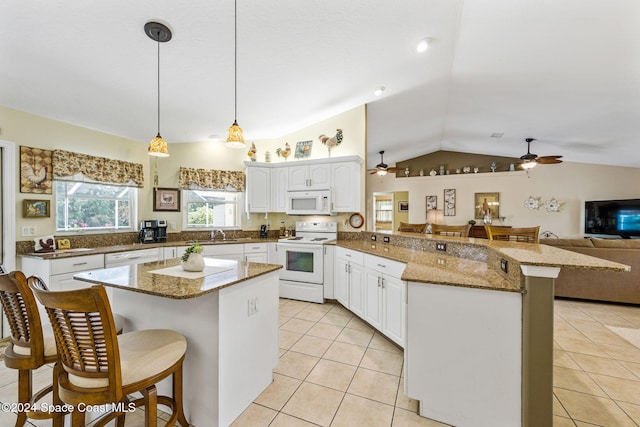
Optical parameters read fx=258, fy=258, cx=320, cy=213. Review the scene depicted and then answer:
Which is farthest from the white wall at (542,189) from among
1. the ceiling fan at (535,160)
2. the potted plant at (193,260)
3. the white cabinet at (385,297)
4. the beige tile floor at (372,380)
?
the potted plant at (193,260)

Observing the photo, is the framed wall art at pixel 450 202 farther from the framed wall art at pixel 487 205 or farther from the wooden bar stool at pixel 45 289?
the wooden bar stool at pixel 45 289

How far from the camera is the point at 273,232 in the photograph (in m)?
4.76

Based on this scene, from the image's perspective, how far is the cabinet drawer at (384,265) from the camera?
2361 mm

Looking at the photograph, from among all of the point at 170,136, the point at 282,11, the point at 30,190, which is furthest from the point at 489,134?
the point at 30,190

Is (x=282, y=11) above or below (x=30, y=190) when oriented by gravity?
above

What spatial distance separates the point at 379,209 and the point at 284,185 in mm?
5568

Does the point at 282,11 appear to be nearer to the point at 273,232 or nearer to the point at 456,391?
the point at 456,391

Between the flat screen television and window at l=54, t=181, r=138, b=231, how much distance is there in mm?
9467

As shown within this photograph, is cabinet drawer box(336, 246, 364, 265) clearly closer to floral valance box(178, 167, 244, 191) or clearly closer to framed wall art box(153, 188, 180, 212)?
floral valance box(178, 167, 244, 191)

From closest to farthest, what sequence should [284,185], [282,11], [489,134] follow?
1. [282,11]
2. [284,185]
3. [489,134]

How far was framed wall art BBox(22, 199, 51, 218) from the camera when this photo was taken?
293 cm

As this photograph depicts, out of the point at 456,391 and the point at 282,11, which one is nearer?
the point at 456,391

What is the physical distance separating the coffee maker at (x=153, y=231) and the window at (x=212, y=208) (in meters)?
0.42

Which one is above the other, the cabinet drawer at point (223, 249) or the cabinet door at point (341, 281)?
the cabinet drawer at point (223, 249)
